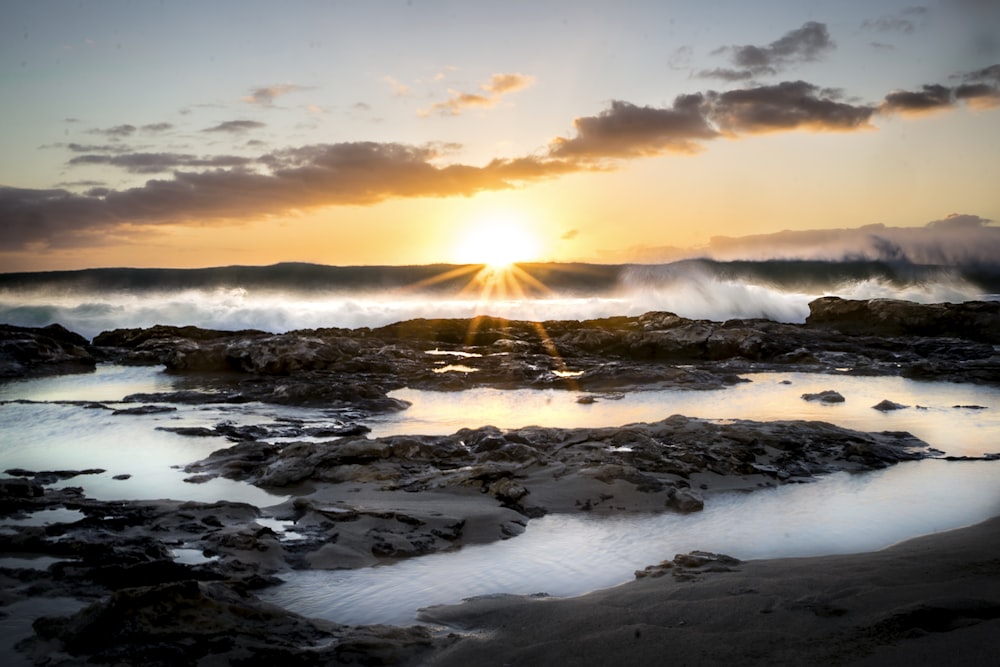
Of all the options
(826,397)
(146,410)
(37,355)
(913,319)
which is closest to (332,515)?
(146,410)

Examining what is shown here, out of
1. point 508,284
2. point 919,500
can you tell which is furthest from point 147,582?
point 508,284

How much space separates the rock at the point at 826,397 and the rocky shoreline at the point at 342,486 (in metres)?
2.09

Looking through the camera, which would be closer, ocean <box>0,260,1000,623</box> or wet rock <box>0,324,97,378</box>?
ocean <box>0,260,1000,623</box>

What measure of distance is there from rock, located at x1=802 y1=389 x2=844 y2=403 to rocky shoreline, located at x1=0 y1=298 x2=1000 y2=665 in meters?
2.09

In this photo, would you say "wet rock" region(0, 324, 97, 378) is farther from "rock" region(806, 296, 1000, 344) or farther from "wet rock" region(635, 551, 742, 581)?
"rock" region(806, 296, 1000, 344)

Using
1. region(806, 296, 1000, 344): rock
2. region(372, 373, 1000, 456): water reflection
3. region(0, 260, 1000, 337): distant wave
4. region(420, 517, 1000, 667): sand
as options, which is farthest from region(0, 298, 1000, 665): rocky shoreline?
region(0, 260, 1000, 337): distant wave

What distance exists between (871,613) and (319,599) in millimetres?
2868

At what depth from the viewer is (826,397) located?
1161cm

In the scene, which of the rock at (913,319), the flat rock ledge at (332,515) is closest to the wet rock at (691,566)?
the flat rock ledge at (332,515)

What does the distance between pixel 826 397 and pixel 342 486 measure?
8.41 m

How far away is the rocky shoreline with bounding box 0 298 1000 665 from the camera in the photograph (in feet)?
10.6

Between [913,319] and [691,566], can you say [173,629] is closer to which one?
[691,566]

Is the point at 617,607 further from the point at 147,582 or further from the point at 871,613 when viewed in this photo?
the point at 147,582

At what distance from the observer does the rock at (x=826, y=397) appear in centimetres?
1150
